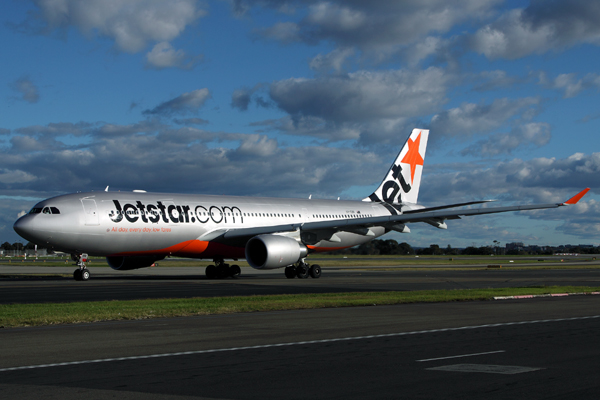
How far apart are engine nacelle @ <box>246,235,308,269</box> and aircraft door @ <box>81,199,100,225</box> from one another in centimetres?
810

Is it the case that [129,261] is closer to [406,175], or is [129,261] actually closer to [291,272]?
[291,272]

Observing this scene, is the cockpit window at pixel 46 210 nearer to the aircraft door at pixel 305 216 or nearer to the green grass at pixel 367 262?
the aircraft door at pixel 305 216

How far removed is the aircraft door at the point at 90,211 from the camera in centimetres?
3356

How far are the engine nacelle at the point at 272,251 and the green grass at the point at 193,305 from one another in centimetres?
1118

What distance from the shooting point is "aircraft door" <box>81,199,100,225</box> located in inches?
1321

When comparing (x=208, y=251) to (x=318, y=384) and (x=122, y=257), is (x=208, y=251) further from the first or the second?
(x=318, y=384)

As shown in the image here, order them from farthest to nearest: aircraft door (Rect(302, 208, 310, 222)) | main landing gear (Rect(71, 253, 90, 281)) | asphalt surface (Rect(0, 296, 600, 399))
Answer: aircraft door (Rect(302, 208, 310, 222)), main landing gear (Rect(71, 253, 90, 281)), asphalt surface (Rect(0, 296, 600, 399))

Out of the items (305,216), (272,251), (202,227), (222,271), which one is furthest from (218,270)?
(305,216)

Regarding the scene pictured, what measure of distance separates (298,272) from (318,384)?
30.9 meters

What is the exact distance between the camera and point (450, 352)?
11.2 meters

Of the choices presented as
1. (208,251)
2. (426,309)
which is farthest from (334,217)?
(426,309)

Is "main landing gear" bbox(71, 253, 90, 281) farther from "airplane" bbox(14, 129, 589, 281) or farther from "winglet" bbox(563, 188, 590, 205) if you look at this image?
"winglet" bbox(563, 188, 590, 205)

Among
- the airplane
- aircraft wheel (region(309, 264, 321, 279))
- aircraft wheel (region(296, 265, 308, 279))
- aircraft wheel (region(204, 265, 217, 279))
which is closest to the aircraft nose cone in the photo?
the airplane

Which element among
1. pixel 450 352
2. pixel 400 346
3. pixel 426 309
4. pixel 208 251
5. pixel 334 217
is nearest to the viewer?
pixel 450 352
